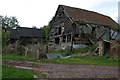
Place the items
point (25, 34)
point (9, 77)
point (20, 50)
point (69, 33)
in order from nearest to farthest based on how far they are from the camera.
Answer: point (9, 77)
point (20, 50)
point (69, 33)
point (25, 34)

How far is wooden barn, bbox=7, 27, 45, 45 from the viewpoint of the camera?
37.8 metres

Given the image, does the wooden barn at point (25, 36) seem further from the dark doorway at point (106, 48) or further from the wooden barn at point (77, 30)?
the dark doorway at point (106, 48)

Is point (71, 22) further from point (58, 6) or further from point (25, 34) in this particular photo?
point (25, 34)

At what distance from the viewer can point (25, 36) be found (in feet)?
126

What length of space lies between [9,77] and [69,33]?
18384 mm

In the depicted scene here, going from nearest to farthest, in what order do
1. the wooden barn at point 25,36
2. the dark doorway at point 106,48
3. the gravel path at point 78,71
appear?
the gravel path at point 78,71 → the dark doorway at point 106,48 → the wooden barn at point 25,36

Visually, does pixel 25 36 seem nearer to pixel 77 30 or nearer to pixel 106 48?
pixel 77 30

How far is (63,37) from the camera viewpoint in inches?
1009

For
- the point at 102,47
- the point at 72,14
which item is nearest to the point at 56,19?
the point at 72,14

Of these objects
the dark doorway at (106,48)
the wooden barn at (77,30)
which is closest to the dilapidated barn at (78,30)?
the wooden barn at (77,30)

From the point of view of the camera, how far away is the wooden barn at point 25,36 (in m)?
37.8

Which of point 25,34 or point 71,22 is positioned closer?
point 71,22

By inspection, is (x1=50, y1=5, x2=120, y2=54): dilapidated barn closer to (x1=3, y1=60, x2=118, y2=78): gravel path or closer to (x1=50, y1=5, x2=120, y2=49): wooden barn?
(x1=50, y1=5, x2=120, y2=49): wooden barn

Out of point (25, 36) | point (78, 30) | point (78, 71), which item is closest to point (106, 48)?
point (78, 30)
